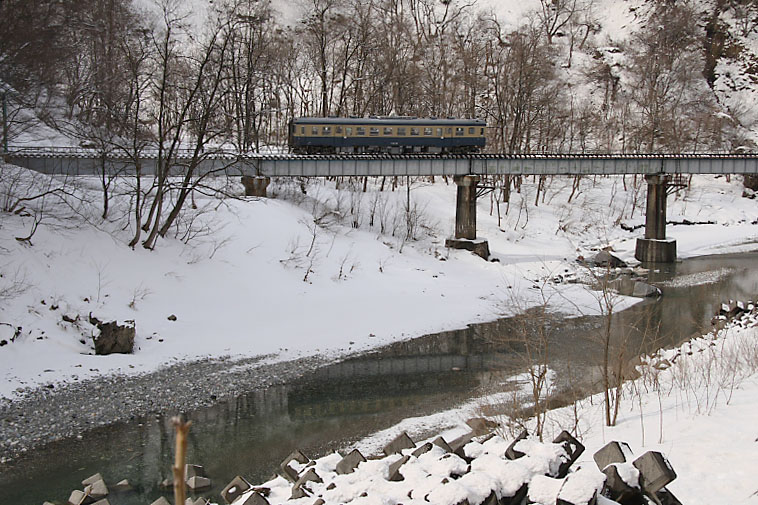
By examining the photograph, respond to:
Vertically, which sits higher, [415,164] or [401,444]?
[415,164]

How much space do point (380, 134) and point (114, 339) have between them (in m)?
22.4

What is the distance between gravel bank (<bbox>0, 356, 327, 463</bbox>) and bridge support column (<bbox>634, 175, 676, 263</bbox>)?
2584 centimetres

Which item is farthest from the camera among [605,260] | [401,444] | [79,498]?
[605,260]

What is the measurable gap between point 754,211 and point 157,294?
4612 cm

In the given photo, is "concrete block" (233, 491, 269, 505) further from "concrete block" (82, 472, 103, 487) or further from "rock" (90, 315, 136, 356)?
"rock" (90, 315, 136, 356)

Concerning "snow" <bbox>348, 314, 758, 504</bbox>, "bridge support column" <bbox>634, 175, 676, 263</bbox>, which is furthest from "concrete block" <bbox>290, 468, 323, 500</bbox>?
"bridge support column" <bbox>634, 175, 676, 263</bbox>

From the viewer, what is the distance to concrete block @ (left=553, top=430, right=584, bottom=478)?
20.9 feet

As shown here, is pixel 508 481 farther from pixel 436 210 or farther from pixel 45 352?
pixel 436 210

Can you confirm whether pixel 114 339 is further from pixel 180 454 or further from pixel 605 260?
pixel 605 260

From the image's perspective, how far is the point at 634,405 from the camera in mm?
11031

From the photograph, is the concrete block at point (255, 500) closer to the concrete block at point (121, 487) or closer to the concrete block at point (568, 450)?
the concrete block at point (568, 450)

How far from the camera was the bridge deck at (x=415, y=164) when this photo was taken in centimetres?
2869

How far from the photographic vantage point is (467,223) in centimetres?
3497

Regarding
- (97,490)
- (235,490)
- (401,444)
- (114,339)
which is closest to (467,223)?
(114,339)
